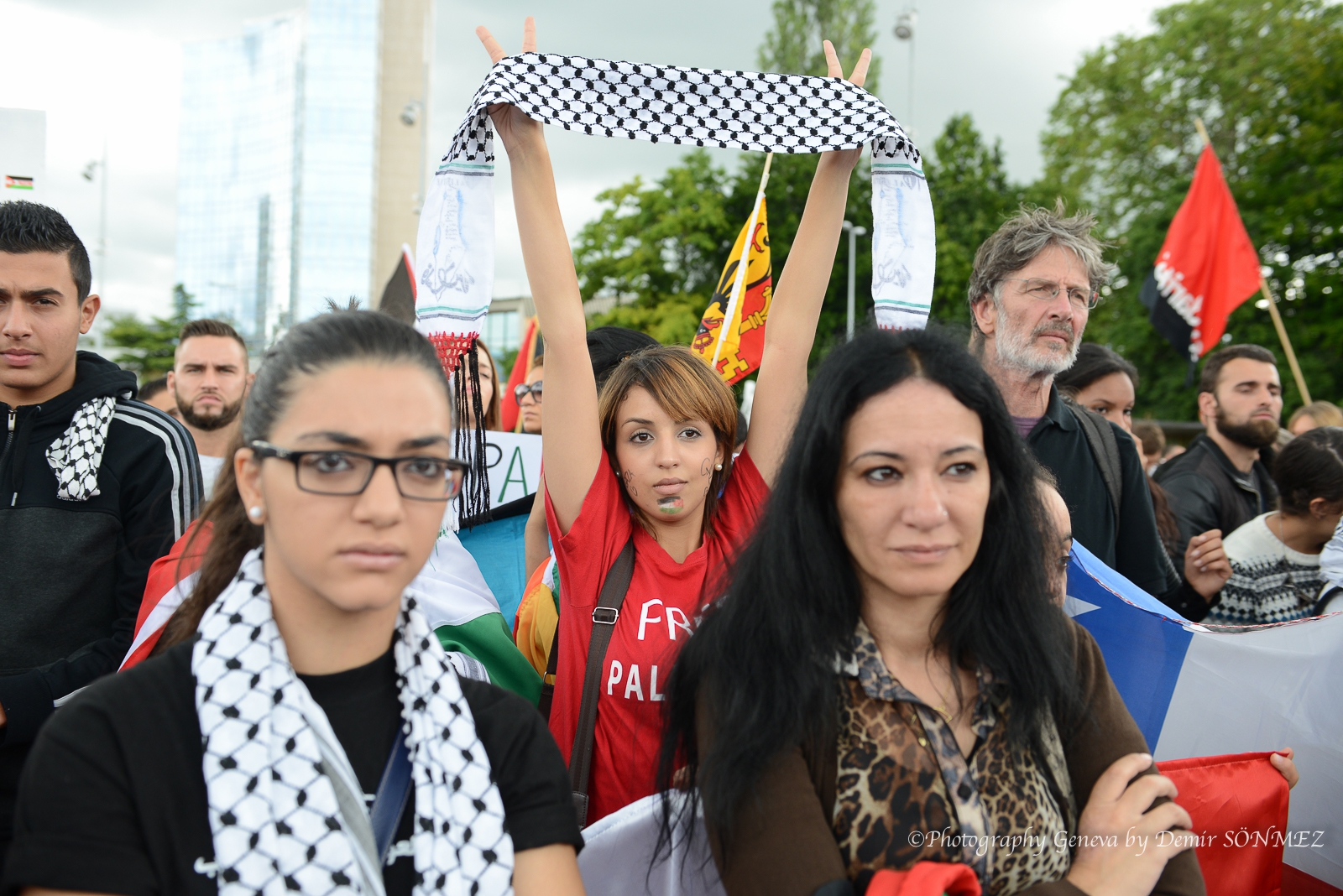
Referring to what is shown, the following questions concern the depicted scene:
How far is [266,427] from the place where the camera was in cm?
158

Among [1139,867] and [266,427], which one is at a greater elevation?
[266,427]

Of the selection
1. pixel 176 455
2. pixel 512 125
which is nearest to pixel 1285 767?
pixel 512 125

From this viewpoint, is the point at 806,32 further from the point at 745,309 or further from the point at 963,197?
the point at 745,309

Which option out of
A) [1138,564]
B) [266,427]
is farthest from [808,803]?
[1138,564]

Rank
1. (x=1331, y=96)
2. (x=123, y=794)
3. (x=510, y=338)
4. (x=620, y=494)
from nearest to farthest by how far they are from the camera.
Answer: (x=123, y=794), (x=620, y=494), (x=1331, y=96), (x=510, y=338)

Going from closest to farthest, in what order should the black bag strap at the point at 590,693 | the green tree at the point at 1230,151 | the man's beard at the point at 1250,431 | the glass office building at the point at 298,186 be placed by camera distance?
the black bag strap at the point at 590,693 < the man's beard at the point at 1250,431 < the green tree at the point at 1230,151 < the glass office building at the point at 298,186

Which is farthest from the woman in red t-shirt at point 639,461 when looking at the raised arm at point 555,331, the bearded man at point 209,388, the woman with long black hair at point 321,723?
the bearded man at point 209,388

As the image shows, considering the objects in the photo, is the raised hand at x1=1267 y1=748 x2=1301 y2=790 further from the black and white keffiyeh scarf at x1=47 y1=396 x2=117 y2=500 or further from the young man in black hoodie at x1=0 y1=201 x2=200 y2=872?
the black and white keffiyeh scarf at x1=47 y1=396 x2=117 y2=500

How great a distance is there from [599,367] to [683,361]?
27.0 inches

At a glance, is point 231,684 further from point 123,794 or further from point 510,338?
point 510,338

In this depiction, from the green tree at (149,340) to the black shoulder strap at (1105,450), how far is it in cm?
3339

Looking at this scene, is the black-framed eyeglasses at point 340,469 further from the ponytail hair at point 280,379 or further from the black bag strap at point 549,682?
the black bag strap at point 549,682

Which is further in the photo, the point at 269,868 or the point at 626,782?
the point at 626,782

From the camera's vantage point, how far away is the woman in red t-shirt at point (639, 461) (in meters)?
2.46
